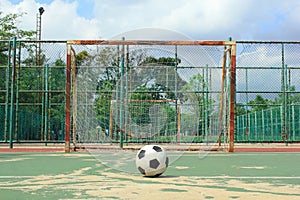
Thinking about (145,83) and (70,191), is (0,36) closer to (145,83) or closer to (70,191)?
(145,83)

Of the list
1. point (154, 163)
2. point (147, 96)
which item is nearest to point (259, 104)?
point (147, 96)

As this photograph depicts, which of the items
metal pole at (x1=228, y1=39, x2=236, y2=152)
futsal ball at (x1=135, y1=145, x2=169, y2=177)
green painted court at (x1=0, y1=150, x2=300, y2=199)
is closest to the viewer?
green painted court at (x1=0, y1=150, x2=300, y2=199)

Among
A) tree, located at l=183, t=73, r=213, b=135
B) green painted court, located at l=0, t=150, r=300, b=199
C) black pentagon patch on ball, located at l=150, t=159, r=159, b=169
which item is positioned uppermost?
tree, located at l=183, t=73, r=213, b=135

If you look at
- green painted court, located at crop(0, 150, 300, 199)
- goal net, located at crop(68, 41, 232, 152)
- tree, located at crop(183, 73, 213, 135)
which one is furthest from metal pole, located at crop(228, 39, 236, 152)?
green painted court, located at crop(0, 150, 300, 199)

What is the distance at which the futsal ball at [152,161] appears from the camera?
5613mm

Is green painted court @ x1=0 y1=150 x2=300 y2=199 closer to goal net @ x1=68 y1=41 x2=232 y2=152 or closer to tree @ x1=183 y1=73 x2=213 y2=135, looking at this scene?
goal net @ x1=68 y1=41 x2=232 y2=152

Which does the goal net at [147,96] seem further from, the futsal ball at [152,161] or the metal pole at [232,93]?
the futsal ball at [152,161]

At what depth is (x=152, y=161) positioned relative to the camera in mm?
5633

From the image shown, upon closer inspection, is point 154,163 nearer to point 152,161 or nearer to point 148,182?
point 152,161

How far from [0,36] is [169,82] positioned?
75.5 feet

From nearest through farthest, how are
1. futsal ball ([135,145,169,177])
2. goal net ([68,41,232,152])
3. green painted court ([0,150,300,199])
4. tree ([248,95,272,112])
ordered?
green painted court ([0,150,300,199]), futsal ball ([135,145,169,177]), goal net ([68,41,232,152]), tree ([248,95,272,112])

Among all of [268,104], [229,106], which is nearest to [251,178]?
[229,106]

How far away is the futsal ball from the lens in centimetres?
561

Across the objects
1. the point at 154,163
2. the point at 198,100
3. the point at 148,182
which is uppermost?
the point at 198,100
